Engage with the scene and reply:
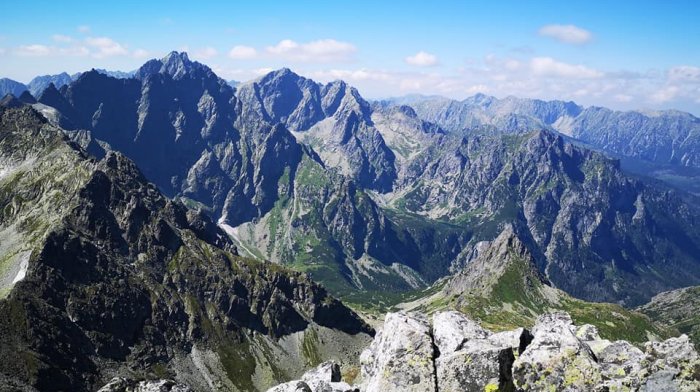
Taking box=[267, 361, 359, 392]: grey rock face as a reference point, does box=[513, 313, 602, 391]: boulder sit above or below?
above

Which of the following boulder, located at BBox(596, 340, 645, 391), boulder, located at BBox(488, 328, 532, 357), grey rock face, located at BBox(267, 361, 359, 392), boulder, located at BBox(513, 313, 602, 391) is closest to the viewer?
boulder, located at BBox(596, 340, 645, 391)

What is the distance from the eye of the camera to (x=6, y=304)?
189 meters

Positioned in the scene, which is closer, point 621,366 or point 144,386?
point 144,386

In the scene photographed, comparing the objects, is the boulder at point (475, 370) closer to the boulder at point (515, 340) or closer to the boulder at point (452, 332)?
the boulder at point (452, 332)

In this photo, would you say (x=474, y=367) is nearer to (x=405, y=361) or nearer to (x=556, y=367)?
(x=405, y=361)

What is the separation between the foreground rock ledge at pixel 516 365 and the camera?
2541 centimetres

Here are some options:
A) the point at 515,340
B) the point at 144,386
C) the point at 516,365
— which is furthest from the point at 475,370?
the point at 144,386

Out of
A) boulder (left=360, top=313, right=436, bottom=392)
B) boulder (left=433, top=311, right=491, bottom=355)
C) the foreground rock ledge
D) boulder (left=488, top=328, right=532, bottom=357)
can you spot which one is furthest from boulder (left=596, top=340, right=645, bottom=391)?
boulder (left=360, top=313, right=436, bottom=392)

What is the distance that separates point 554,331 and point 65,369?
195m

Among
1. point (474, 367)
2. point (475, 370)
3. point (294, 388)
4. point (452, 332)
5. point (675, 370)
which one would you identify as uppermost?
point (675, 370)

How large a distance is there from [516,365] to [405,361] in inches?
213

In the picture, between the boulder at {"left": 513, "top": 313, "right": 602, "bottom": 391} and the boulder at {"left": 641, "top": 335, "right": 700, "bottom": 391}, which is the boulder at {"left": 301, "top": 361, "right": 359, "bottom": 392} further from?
the boulder at {"left": 641, "top": 335, "right": 700, "bottom": 391}

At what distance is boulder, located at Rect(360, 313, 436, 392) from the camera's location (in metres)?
26.6

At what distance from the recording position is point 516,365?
26.2 metres
